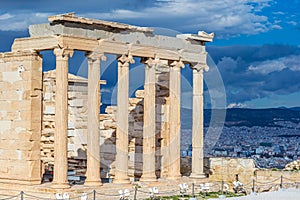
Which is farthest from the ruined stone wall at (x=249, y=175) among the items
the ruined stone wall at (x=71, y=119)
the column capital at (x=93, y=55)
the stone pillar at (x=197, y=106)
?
the column capital at (x=93, y=55)

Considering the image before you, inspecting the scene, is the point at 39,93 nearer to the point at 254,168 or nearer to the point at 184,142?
the point at 254,168

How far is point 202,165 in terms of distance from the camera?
3186 cm

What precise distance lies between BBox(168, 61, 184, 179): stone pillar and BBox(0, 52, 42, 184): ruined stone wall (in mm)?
6036

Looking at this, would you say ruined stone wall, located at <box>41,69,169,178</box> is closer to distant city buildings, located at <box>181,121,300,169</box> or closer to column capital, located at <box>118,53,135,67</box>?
column capital, located at <box>118,53,135,67</box>

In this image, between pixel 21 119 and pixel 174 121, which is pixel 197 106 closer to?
pixel 174 121

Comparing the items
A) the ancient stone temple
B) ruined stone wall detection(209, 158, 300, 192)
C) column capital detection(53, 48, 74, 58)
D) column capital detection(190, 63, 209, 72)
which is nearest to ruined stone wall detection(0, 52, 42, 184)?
the ancient stone temple

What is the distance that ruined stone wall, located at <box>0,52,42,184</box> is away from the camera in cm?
2698

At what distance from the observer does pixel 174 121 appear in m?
31.4

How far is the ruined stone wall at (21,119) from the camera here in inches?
1062

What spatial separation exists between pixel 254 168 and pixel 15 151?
10.3 meters

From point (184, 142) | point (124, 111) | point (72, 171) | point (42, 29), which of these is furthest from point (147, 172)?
point (184, 142)

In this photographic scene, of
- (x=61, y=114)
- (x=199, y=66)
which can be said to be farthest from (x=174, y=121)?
(x=61, y=114)

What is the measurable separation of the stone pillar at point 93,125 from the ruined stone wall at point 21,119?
5.63ft

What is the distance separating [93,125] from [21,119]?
2471 millimetres
